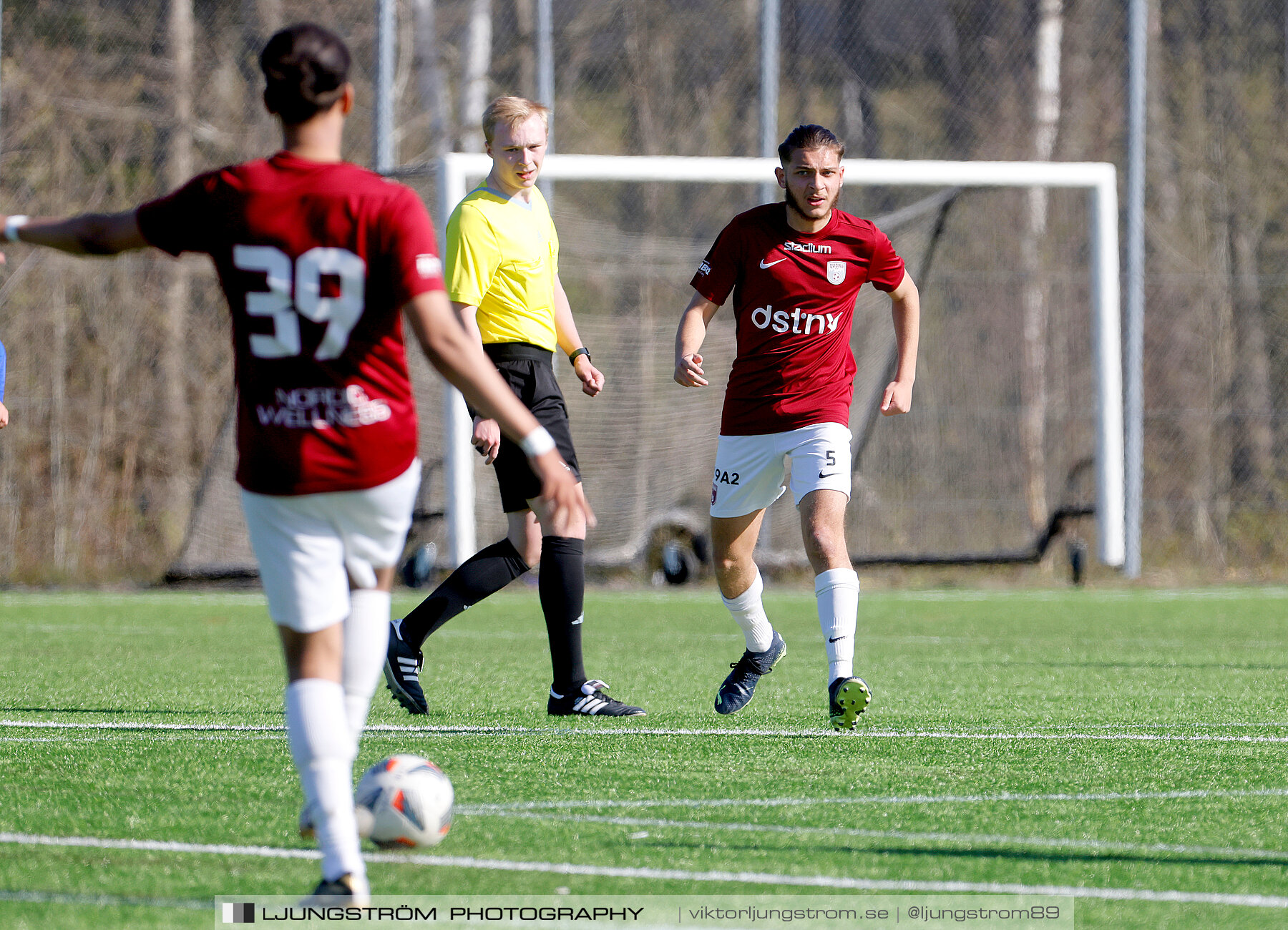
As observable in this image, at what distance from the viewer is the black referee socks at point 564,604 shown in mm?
5914

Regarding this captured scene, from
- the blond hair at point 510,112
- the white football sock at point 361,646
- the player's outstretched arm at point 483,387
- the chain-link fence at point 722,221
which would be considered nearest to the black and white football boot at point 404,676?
the blond hair at point 510,112

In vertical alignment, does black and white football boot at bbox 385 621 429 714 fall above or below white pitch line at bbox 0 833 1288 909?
above

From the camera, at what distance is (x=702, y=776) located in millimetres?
4633

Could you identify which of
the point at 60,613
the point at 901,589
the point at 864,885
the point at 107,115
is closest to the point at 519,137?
the point at 864,885

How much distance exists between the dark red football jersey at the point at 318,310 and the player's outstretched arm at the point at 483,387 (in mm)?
49

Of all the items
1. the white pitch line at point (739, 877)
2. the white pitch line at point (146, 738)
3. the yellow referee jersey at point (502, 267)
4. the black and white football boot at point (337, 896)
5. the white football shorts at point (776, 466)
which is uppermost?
the yellow referee jersey at point (502, 267)

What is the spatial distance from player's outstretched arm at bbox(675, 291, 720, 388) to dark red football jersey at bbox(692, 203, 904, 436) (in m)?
0.06

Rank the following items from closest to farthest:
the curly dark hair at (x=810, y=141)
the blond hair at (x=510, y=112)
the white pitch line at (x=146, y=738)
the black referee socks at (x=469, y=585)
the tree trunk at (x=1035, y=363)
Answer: the white pitch line at (x=146, y=738) < the curly dark hair at (x=810, y=141) < the blond hair at (x=510, y=112) < the black referee socks at (x=469, y=585) < the tree trunk at (x=1035, y=363)

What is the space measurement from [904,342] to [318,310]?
326 centimetres

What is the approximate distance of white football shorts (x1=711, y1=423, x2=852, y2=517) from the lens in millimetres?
5770

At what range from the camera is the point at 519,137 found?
19.3 ft

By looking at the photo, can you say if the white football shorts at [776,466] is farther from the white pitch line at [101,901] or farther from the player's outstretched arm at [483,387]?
the white pitch line at [101,901]

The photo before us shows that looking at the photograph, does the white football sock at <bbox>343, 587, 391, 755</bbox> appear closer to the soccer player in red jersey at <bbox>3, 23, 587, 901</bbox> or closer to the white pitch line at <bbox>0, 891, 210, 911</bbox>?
the soccer player in red jersey at <bbox>3, 23, 587, 901</bbox>

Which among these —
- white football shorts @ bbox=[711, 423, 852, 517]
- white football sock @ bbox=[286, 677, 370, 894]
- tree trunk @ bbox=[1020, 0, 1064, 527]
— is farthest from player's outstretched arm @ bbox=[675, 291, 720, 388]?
tree trunk @ bbox=[1020, 0, 1064, 527]
